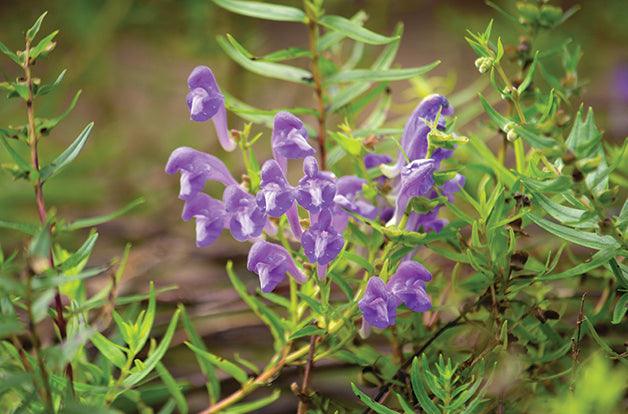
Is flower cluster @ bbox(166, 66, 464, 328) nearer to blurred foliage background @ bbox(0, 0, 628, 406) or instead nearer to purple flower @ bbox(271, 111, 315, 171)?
purple flower @ bbox(271, 111, 315, 171)

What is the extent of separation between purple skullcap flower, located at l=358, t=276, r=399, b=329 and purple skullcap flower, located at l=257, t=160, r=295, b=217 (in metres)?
0.05

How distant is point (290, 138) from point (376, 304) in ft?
0.26

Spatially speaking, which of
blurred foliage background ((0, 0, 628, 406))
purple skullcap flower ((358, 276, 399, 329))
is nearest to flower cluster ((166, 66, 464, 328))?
purple skullcap flower ((358, 276, 399, 329))

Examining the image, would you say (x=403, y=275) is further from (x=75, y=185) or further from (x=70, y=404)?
(x=75, y=185)

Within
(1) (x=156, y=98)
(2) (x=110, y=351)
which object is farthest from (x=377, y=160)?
A: (1) (x=156, y=98)

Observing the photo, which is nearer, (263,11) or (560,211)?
(560,211)

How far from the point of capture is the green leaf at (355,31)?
400 millimetres

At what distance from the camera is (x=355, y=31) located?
409mm

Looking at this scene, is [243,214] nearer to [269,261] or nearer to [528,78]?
[269,261]

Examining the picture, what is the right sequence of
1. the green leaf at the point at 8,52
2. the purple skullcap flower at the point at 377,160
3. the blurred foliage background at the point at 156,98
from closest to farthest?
the green leaf at the point at 8,52, the purple skullcap flower at the point at 377,160, the blurred foliage background at the point at 156,98

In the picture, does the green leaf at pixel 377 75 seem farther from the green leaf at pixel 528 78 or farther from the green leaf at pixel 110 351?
the green leaf at pixel 110 351

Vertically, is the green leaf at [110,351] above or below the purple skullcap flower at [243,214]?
below

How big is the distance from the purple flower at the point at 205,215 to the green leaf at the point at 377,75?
107 millimetres

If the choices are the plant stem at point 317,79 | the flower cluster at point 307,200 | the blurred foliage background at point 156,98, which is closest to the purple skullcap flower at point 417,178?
the flower cluster at point 307,200
